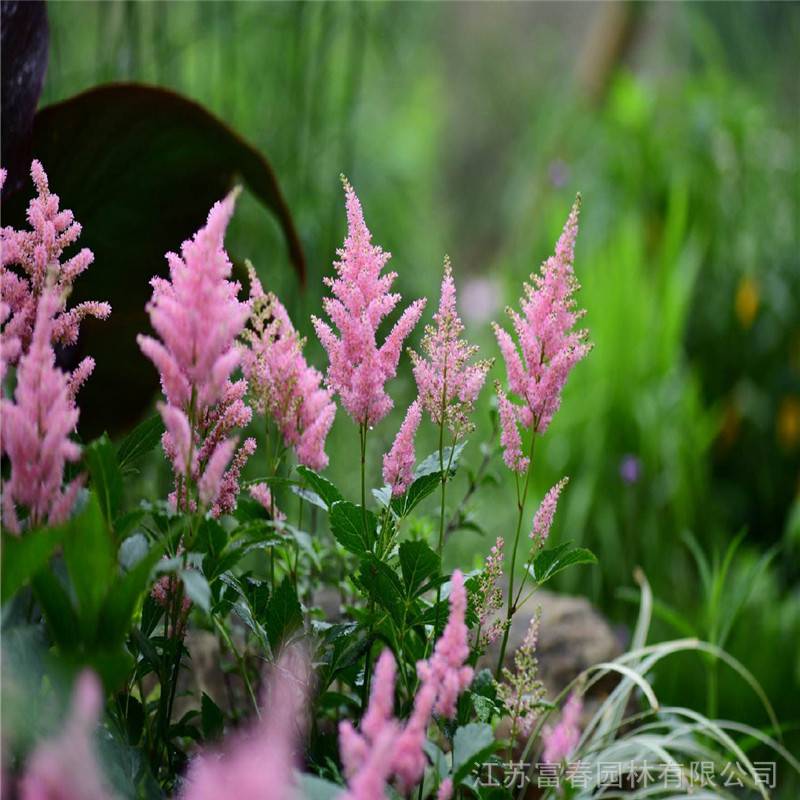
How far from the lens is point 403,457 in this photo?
691mm

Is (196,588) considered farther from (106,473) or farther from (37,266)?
(37,266)

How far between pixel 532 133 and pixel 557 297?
3.57m

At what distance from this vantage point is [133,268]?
1.05 meters

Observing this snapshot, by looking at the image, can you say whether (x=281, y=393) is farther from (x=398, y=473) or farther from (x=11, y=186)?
(x=11, y=186)

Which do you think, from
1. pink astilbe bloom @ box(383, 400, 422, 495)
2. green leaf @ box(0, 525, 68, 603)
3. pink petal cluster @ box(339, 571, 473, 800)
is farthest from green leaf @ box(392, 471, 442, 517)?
green leaf @ box(0, 525, 68, 603)

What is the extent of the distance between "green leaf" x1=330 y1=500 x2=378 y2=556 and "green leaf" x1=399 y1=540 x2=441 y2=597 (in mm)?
28

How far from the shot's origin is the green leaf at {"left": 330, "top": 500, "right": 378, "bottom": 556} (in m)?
0.68

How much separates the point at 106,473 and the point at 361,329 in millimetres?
171

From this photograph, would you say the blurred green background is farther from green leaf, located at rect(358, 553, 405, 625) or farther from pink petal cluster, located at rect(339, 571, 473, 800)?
pink petal cluster, located at rect(339, 571, 473, 800)

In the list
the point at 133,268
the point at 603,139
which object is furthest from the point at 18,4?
the point at 603,139

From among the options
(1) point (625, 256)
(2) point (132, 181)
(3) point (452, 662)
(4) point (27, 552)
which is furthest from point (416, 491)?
(1) point (625, 256)

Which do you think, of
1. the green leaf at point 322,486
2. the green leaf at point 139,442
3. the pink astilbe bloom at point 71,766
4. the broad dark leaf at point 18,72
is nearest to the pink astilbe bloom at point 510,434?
the green leaf at point 322,486

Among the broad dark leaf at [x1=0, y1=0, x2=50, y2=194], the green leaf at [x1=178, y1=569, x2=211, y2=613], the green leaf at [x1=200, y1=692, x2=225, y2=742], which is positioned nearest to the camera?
the green leaf at [x1=178, y1=569, x2=211, y2=613]

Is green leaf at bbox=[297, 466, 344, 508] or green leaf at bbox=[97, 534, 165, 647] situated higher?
green leaf at bbox=[297, 466, 344, 508]
